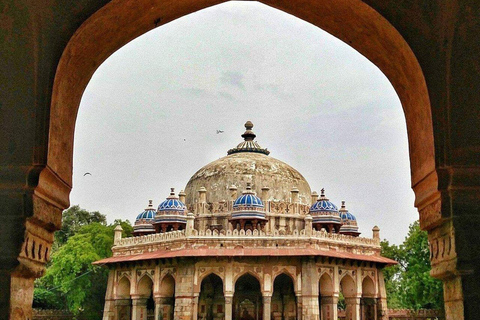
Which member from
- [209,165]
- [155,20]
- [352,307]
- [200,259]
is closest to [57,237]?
[209,165]

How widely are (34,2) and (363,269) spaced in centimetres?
2289

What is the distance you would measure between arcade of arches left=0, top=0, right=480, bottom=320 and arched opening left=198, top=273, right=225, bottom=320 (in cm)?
2206

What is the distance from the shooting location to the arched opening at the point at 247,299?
2578 centimetres

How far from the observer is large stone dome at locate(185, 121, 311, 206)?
29.0m

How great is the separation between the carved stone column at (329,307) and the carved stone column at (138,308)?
300 inches

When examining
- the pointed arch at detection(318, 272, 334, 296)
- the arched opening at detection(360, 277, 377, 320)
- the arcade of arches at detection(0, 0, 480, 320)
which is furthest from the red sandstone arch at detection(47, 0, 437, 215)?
the arched opening at detection(360, 277, 377, 320)

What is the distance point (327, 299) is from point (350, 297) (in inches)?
55.0

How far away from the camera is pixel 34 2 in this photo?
13.7 ft

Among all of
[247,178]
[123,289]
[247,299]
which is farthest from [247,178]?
[123,289]

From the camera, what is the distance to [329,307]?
23.4m

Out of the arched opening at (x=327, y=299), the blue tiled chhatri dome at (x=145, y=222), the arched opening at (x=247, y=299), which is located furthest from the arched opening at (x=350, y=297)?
the blue tiled chhatri dome at (x=145, y=222)

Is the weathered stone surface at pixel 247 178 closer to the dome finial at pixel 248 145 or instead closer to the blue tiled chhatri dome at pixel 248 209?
the dome finial at pixel 248 145

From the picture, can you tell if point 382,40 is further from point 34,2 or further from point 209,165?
point 209,165

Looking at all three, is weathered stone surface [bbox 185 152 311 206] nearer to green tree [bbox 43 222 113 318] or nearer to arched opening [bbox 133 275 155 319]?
arched opening [bbox 133 275 155 319]
